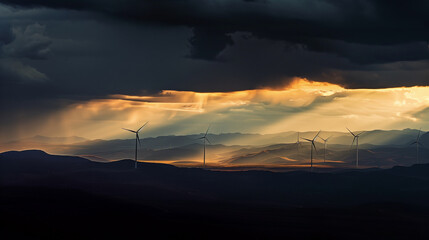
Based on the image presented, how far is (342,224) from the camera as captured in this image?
135m

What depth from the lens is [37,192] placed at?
556ft

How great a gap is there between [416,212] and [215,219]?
5693 centimetres

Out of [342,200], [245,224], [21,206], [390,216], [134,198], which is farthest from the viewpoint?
[342,200]

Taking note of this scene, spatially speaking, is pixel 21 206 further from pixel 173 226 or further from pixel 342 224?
pixel 342 224

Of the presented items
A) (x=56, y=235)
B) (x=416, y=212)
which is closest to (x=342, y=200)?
(x=416, y=212)

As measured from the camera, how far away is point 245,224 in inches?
5079

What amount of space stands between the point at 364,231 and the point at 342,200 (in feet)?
210

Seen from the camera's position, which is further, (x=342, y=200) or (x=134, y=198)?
(x=342, y=200)

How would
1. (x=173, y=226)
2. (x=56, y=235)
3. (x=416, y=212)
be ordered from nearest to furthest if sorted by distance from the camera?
(x=56, y=235), (x=173, y=226), (x=416, y=212)

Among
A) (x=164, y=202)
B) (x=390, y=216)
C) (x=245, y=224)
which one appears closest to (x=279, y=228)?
(x=245, y=224)

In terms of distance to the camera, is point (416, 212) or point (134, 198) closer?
point (416, 212)

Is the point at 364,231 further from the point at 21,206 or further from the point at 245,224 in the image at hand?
the point at 21,206

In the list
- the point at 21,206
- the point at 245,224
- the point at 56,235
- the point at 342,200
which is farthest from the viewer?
the point at 342,200

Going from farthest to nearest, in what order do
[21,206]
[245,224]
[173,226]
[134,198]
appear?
[134,198], [21,206], [245,224], [173,226]
